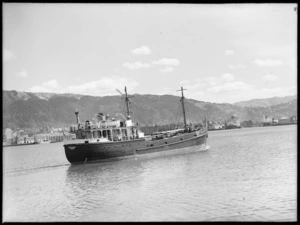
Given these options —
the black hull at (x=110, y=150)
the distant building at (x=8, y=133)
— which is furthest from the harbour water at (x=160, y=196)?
the distant building at (x=8, y=133)

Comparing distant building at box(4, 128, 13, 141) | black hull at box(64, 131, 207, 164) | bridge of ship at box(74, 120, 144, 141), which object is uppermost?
bridge of ship at box(74, 120, 144, 141)

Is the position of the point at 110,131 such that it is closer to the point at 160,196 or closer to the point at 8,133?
the point at 160,196

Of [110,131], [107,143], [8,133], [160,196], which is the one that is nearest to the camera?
[160,196]

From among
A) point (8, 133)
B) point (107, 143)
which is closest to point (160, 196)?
point (107, 143)

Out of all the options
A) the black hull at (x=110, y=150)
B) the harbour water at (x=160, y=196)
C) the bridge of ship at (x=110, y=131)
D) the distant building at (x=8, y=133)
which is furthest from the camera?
the distant building at (x=8, y=133)

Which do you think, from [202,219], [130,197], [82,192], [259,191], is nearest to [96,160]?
[82,192]

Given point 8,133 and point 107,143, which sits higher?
point 107,143

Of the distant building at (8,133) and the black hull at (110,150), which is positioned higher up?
the black hull at (110,150)

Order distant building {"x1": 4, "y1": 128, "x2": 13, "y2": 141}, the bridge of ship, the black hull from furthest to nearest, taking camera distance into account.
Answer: distant building {"x1": 4, "y1": 128, "x2": 13, "y2": 141} < the bridge of ship < the black hull

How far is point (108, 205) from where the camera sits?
14398 mm

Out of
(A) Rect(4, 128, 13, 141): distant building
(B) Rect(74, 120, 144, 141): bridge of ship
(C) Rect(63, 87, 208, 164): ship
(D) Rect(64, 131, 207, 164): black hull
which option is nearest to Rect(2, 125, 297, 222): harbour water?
(D) Rect(64, 131, 207, 164): black hull

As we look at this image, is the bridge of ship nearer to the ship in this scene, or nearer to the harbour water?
the ship

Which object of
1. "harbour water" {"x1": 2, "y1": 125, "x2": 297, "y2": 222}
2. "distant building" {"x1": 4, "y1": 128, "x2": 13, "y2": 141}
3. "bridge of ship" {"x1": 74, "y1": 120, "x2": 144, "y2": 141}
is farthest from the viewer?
"distant building" {"x1": 4, "y1": 128, "x2": 13, "y2": 141}

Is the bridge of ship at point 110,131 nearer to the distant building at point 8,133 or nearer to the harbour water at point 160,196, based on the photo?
the harbour water at point 160,196
